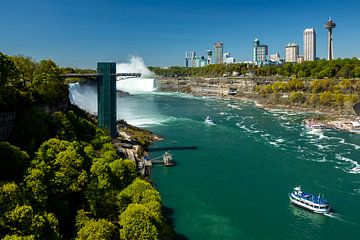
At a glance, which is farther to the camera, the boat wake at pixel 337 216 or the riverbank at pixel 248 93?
the riverbank at pixel 248 93

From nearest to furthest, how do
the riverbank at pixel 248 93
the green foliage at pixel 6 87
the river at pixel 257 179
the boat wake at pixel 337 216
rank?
the green foliage at pixel 6 87
the river at pixel 257 179
the boat wake at pixel 337 216
the riverbank at pixel 248 93

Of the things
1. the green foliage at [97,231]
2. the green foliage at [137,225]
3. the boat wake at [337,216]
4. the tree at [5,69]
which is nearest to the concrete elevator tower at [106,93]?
the tree at [5,69]

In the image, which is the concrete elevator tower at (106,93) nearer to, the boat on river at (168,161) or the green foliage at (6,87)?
the boat on river at (168,161)

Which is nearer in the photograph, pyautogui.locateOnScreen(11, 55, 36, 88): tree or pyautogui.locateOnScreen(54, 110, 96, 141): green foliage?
pyautogui.locateOnScreen(54, 110, 96, 141): green foliage

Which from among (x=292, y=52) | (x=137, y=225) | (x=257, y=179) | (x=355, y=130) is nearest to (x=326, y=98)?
(x=355, y=130)

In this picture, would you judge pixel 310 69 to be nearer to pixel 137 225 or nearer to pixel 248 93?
pixel 248 93

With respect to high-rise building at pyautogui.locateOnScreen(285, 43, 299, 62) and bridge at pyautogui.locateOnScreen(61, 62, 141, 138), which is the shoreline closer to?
bridge at pyautogui.locateOnScreen(61, 62, 141, 138)

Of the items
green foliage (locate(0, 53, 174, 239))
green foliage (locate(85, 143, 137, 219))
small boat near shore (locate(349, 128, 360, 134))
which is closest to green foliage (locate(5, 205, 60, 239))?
green foliage (locate(0, 53, 174, 239))
